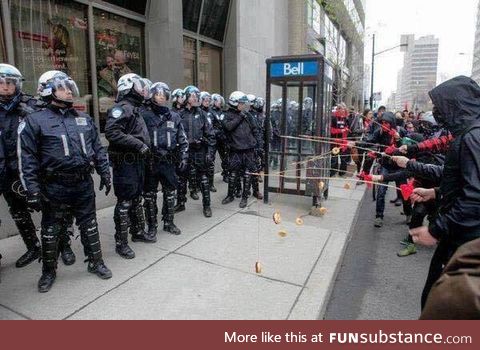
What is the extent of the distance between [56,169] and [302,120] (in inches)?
209

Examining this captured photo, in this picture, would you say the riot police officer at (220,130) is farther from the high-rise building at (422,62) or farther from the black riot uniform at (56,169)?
the high-rise building at (422,62)

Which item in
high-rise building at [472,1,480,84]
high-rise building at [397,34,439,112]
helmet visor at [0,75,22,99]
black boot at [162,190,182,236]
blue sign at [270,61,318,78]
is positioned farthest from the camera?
high-rise building at [472,1,480,84]

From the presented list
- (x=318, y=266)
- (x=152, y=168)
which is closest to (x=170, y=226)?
(x=152, y=168)

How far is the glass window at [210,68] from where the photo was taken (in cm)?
1097

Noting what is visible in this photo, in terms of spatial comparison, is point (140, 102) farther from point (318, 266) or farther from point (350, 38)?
point (350, 38)

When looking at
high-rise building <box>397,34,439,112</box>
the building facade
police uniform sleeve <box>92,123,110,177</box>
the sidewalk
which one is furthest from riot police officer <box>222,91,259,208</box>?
high-rise building <box>397,34,439,112</box>

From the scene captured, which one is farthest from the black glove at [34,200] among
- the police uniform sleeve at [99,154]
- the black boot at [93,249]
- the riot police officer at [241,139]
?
the riot police officer at [241,139]

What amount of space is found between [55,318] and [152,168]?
2307 mm

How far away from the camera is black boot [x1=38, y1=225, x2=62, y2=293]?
3590 millimetres

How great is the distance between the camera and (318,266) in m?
4.53

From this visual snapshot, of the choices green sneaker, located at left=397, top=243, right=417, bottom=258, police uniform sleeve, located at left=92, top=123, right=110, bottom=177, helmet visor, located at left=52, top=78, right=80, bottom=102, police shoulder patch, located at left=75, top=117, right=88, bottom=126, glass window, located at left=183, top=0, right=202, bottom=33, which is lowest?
green sneaker, located at left=397, top=243, right=417, bottom=258

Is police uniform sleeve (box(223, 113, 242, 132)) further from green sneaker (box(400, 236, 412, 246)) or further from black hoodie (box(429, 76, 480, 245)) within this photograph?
black hoodie (box(429, 76, 480, 245))

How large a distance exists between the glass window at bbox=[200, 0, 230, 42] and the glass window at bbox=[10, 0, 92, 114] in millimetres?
4350

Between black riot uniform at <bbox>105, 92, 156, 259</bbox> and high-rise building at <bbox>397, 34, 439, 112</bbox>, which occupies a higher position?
high-rise building at <bbox>397, 34, 439, 112</bbox>
